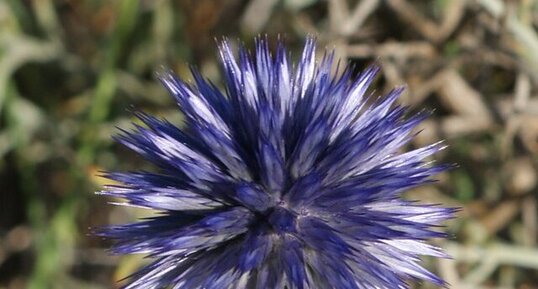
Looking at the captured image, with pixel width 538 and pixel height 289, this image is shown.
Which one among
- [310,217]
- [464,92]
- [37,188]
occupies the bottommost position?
[37,188]

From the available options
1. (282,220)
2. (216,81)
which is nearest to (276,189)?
(282,220)

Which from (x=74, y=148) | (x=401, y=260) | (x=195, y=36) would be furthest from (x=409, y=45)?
(x=401, y=260)

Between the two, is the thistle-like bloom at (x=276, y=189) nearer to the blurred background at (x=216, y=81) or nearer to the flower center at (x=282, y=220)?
the flower center at (x=282, y=220)

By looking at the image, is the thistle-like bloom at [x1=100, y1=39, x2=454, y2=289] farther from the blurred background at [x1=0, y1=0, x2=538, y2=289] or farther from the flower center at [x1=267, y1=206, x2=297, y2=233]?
the blurred background at [x1=0, y1=0, x2=538, y2=289]

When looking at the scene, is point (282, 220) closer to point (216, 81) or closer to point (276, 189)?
point (276, 189)

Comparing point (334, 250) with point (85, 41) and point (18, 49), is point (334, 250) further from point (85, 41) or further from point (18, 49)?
point (85, 41)

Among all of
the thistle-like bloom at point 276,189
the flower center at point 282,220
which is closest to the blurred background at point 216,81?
the thistle-like bloom at point 276,189

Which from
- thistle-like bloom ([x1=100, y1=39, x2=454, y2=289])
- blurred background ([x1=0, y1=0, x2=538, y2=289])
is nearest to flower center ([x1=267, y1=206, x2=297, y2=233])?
thistle-like bloom ([x1=100, y1=39, x2=454, y2=289])
